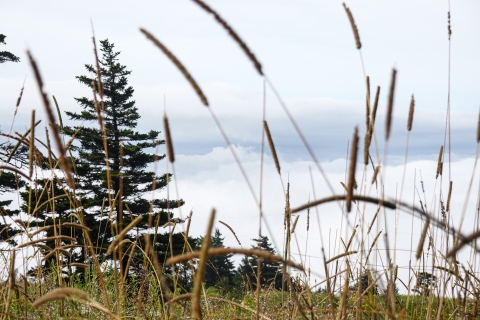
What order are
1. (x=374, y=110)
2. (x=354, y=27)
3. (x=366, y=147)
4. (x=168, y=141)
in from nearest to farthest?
(x=168, y=141) < (x=366, y=147) < (x=374, y=110) < (x=354, y=27)

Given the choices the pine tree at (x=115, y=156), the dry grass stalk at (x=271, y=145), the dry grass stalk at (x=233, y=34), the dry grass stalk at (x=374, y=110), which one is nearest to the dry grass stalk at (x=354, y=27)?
the dry grass stalk at (x=374, y=110)

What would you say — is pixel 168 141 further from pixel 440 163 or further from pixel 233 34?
pixel 440 163

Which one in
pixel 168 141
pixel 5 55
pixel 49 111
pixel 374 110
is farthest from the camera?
pixel 5 55

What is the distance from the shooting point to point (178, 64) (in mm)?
1413

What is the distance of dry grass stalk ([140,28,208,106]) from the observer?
4.64 ft

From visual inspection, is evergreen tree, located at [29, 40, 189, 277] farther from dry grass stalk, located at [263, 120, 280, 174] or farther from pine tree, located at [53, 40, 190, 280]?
dry grass stalk, located at [263, 120, 280, 174]

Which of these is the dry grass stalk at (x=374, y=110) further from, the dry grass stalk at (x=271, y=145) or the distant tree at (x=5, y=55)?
the distant tree at (x=5, y=55)

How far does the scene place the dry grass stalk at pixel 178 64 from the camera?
4.64 ft

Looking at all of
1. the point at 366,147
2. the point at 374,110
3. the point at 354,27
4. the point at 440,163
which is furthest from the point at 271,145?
the point at 440,163

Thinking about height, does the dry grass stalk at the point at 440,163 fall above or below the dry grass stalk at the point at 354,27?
below

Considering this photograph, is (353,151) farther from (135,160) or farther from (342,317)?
(135,160)

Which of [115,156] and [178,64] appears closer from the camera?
[178,64]

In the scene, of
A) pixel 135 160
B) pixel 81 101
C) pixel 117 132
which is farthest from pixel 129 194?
pixel 81 101

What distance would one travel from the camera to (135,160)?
31391 mm
